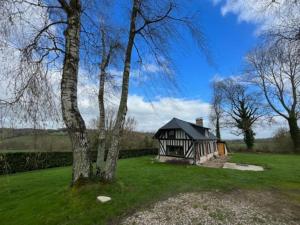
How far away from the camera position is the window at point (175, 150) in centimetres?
1542

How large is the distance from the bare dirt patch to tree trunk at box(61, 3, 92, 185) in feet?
5.27

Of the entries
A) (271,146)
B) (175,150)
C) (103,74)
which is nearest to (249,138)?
(271,146)

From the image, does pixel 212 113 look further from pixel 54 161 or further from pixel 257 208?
pixel 257 208

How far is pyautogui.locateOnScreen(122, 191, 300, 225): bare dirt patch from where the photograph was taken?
3578 mm

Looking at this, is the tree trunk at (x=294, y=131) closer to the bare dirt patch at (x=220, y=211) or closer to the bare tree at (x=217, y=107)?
the bare tree at (x=217, y=107)

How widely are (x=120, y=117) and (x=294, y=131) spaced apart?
2332cm

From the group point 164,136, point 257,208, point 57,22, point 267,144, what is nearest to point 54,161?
point 164,136

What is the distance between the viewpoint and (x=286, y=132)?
23969mm

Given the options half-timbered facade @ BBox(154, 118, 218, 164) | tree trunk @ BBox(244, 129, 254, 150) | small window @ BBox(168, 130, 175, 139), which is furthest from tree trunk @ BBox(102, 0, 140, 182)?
tree trunk @ BBox(244, 129, 254, 150)

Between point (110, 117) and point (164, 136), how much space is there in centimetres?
616

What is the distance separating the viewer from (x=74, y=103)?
449cm

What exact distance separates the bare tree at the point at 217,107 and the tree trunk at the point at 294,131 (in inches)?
314

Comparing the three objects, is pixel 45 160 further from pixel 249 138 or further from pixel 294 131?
pixel 294 131

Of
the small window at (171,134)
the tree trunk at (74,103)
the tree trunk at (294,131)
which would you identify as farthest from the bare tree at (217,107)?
the tree trunk at (74,103)
